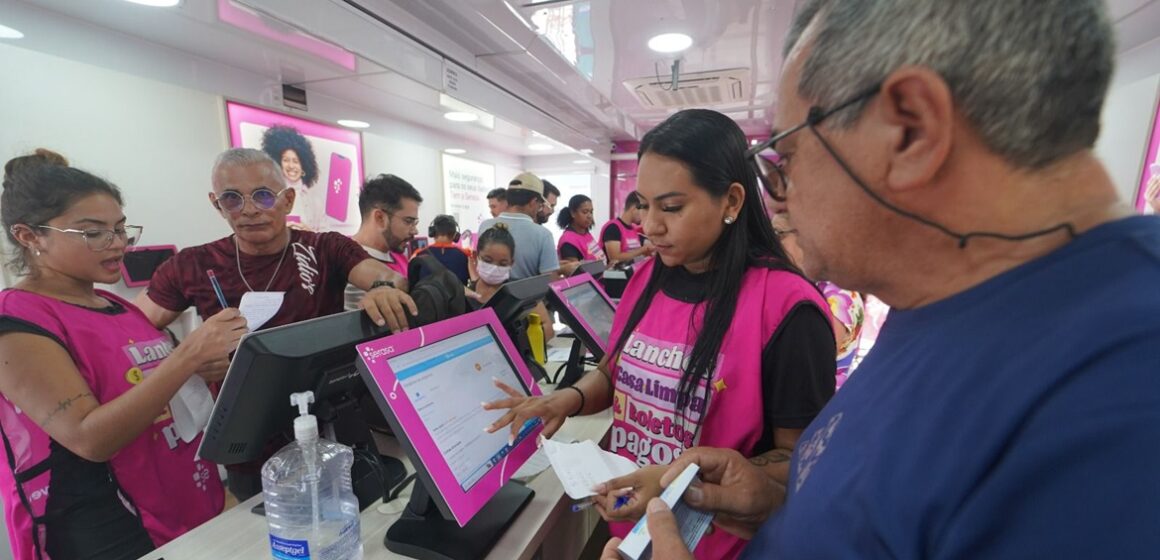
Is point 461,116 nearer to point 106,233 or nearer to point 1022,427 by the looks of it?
point 106,233

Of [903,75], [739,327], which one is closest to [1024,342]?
[903,75]

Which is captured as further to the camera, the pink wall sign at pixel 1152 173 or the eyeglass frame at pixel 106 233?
the pink wall sign at pixel 1152 173

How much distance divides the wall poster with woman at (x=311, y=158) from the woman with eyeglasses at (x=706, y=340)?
3132 millimetres

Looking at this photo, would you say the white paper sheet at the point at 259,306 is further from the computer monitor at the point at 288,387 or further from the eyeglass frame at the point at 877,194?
the eyeglass frame at the point at 877,194

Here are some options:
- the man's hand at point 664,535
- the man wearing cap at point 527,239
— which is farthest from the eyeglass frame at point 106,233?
the man wearing cap at point 527,239

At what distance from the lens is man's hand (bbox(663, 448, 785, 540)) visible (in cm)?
76

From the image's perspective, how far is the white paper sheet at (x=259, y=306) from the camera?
4.33ft

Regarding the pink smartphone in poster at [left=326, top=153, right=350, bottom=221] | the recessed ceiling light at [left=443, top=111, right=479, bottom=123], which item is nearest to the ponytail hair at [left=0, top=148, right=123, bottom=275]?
the pink smartphone in poster at [left=326, top=153, right=350, bottom=221]

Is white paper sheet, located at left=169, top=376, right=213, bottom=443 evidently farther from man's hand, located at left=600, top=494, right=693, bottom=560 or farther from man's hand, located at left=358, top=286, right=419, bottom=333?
man's hand, located at left=600, top=494, right=693, bottom=560

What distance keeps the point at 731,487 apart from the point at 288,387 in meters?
0.84

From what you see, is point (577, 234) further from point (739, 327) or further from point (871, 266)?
point (871, 266)

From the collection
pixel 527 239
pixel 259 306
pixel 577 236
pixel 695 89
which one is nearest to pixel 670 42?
pixel 695 89

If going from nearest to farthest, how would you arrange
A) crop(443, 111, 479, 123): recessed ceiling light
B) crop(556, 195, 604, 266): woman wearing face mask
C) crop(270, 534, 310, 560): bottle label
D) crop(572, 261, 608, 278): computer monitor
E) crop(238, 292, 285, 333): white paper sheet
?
crop(270, 534, 310, 560): bottle label → crop(238, 292, 285, 333): white paper sheet → crop(572, 261, 608, 278): computer monitor → crop(443, 111, 479, 123): recessed ceiling light → crop(556, 195, 604, 266): woman wearing face mask

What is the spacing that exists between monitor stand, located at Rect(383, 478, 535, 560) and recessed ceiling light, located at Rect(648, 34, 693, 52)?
2.80 meters
